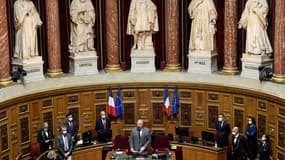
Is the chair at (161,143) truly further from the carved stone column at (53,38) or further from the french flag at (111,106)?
the carved stone column at (53,38)

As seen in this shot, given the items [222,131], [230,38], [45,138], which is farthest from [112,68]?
[222,131]

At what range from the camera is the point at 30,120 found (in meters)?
26.2

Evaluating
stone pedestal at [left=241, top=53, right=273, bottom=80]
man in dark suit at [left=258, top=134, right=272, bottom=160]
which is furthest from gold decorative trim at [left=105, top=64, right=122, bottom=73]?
man in dark suit at [left=258, top=134, right=272, bottom=160]

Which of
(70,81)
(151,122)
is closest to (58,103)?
(70,81)

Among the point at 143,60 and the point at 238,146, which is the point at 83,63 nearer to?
the point at 143,60

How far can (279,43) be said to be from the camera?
86.5ft

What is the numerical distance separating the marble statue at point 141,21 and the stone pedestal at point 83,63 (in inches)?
75.0

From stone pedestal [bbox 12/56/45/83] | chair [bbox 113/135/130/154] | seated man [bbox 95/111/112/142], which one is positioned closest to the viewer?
chair [bbox 113/135/130/154]

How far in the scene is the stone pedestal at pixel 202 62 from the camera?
94.3 feet

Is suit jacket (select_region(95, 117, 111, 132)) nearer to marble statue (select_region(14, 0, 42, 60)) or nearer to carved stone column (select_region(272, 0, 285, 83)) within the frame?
marble statue (select_region(14, 0, 42, 60))

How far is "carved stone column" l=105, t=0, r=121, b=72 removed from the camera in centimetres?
2927

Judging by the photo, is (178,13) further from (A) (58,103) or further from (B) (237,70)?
(A) (58,103)

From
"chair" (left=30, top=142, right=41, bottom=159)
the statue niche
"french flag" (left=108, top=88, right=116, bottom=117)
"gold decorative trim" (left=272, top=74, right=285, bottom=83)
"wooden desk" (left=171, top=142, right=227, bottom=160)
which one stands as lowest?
"wooden desk" (left=171, top=142, right=227, bottom=160)

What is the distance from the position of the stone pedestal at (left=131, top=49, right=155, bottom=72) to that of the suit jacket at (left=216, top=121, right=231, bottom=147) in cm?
486
